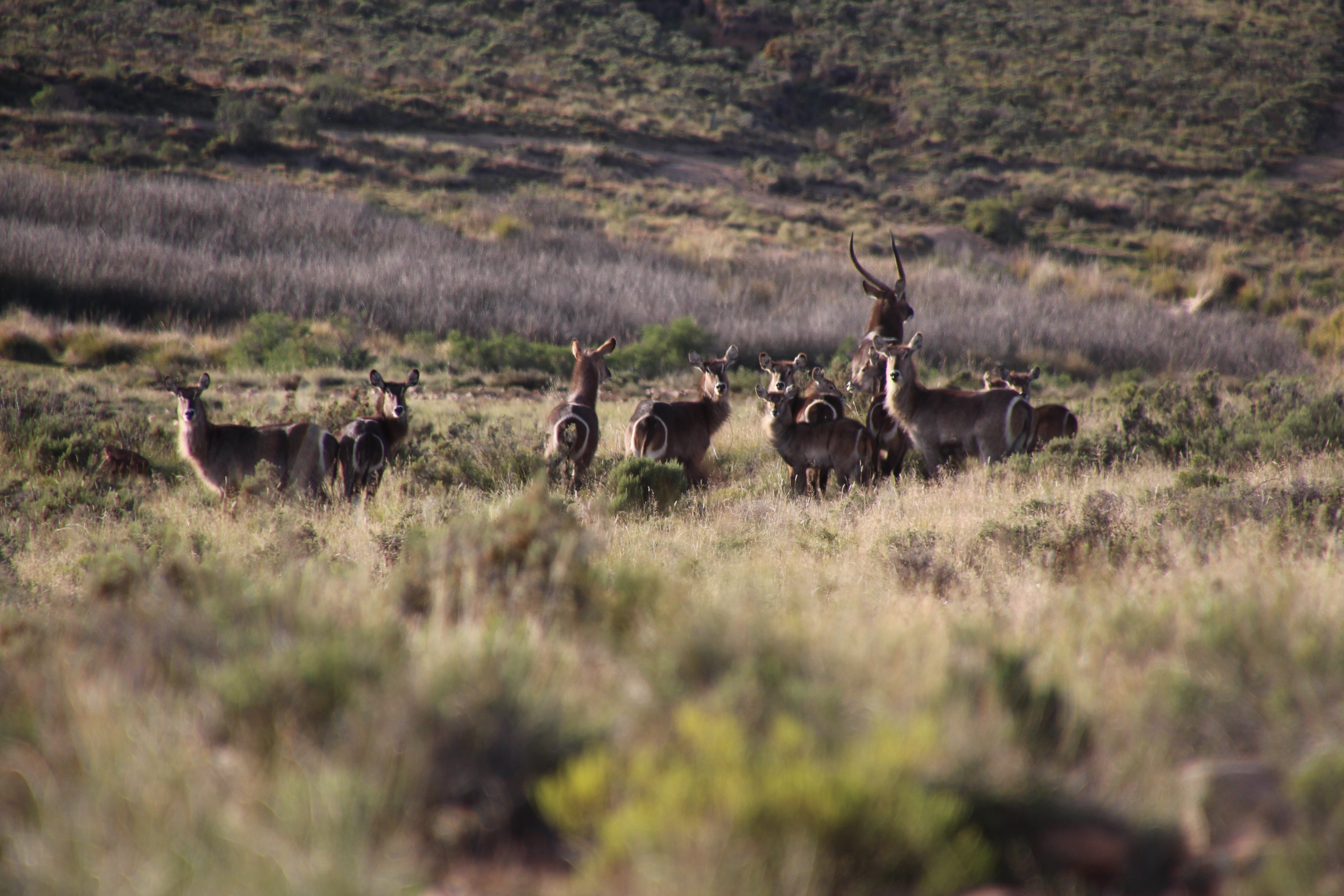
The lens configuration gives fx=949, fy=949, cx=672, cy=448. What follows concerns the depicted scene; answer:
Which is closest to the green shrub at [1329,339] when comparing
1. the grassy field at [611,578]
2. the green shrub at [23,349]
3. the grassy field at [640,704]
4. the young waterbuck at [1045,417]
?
the grassy field at [611,578]

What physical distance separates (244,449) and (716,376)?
203 inches

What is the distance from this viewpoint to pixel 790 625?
4.05 m

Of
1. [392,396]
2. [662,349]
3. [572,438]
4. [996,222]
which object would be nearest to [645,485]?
[572,438]

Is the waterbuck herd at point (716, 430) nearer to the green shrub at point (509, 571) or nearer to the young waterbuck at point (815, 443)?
the young waterbuck at point (815, 443)

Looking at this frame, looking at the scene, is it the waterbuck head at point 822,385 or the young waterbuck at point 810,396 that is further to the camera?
the waterbuck head at point 822,385

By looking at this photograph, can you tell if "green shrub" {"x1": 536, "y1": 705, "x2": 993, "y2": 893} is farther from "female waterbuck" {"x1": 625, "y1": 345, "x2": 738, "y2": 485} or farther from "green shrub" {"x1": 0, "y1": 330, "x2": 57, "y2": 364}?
"green shrub" {"x1": 0, "y1": 330, "x2": 57, "y2": 364}

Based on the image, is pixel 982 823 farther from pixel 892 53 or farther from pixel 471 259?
pixel 892 53

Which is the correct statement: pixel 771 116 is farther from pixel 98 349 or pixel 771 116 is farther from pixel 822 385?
pixel 822 385

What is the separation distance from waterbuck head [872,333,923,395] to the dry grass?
461 inches

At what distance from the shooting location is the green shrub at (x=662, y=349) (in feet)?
68.3

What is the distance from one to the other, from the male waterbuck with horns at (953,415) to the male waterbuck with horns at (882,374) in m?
0.35

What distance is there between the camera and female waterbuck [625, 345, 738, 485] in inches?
420

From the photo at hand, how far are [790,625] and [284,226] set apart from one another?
26.3 metres

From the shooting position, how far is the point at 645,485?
10148 mm
